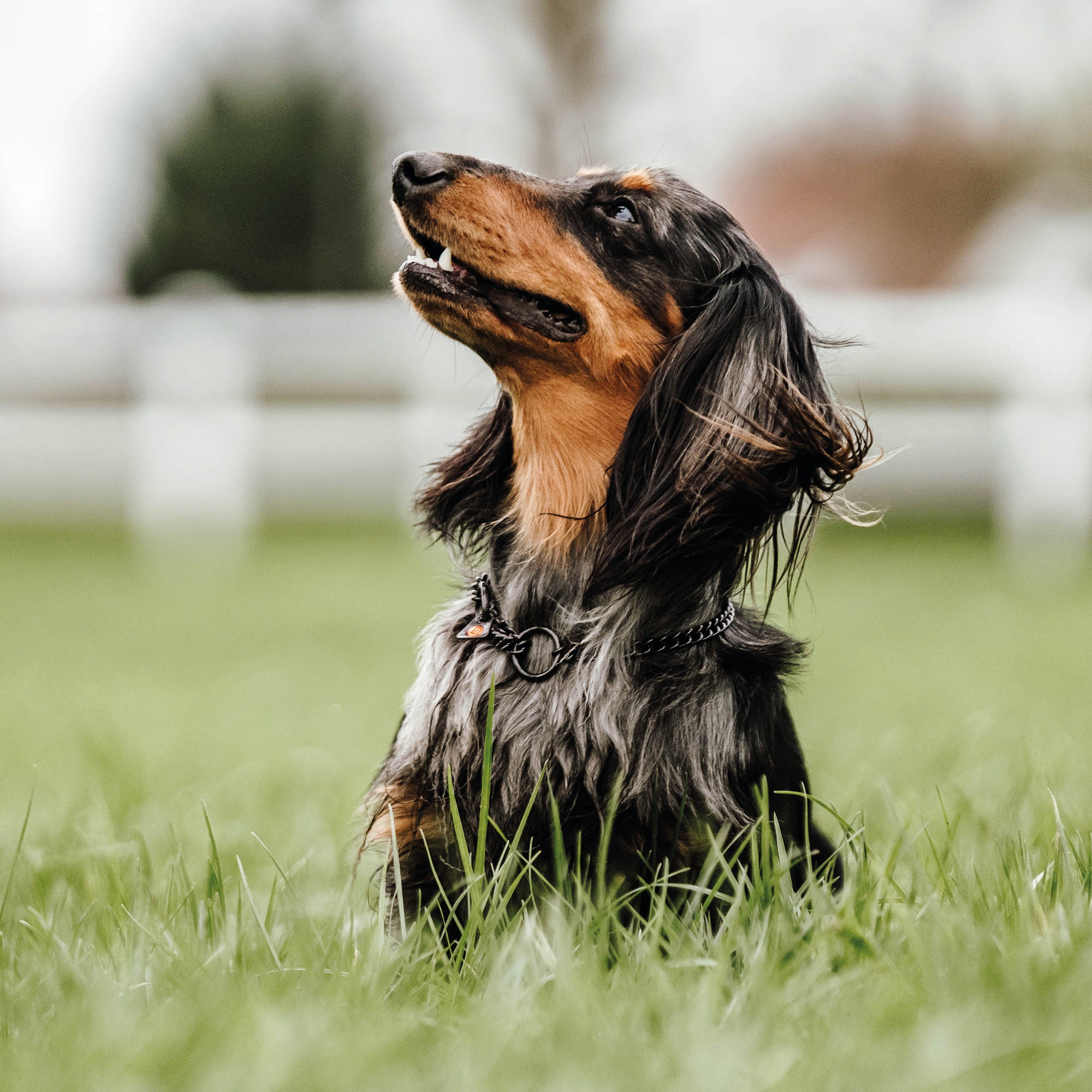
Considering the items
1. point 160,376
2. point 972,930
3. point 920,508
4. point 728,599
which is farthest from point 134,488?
point 972,930

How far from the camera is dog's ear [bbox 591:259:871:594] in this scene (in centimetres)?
254

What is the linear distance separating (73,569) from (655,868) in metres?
8.84

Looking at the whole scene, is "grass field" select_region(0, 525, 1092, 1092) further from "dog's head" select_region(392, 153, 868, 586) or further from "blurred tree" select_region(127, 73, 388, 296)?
"blurred tree" select_region(127, 73, 388, 296)

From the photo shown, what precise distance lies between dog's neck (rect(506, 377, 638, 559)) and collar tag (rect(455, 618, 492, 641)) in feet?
0.60

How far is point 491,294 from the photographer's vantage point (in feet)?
8.55

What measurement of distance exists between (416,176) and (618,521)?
794 mm

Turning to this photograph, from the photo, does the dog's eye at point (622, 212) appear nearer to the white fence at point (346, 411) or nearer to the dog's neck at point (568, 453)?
the dog's neck at point (568, 453)

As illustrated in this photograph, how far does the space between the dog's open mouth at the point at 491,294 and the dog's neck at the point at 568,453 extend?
0.12 m

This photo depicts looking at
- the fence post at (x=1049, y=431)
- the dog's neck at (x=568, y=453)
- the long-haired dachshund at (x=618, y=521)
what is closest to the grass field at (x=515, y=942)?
the long-haired dachshund at (x=618, y=521)

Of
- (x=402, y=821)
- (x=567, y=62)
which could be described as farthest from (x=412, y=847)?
(x=567, y=62)

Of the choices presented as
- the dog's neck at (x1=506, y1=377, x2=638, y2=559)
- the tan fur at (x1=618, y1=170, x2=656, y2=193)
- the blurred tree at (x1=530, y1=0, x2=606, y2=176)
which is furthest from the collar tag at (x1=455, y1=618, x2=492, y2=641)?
the blurred tree at (x1=530, y1=0, x2=606, y2=176)

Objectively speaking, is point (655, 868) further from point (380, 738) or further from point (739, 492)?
point (380, 738)

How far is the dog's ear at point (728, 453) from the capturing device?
2.54 m

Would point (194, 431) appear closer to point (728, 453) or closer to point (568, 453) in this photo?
point (568, 453)
